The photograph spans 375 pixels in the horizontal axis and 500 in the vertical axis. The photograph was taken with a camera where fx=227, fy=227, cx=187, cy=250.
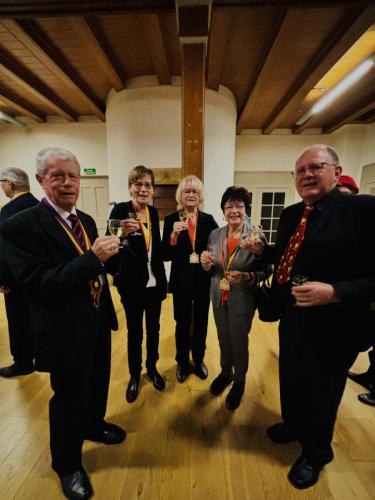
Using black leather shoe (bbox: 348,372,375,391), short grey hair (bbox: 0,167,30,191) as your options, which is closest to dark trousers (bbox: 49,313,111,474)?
short grey hair (bbox: 0,167,30,191)

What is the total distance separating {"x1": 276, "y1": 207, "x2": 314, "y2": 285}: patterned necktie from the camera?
49.9 inches

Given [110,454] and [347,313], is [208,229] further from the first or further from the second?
[110,454]

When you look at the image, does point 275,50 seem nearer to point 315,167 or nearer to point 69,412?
point 315,167

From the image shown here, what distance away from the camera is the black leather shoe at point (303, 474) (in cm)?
130

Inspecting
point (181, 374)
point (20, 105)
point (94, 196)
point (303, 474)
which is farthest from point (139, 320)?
point (20, 105)

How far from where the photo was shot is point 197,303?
6.51 feet

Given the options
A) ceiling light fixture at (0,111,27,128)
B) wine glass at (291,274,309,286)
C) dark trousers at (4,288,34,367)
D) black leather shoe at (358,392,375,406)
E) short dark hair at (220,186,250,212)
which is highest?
ceiling light fixture at (0,111,27,128)

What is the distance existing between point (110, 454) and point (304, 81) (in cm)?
553

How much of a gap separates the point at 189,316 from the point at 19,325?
1.60 meters

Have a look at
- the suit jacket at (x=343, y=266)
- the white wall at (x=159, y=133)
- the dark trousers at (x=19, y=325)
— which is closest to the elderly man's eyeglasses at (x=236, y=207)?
the suit jacket at (x=343, y=266)

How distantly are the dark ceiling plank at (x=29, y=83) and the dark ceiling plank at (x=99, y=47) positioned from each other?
4.69 ft

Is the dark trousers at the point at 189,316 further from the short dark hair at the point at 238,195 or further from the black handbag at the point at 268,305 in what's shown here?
the short dark hair at the point at 238,195

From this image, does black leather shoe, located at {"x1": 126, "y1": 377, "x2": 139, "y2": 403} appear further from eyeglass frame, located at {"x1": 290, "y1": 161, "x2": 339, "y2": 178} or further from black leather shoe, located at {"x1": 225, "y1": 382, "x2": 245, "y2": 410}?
eyeglass frame, located at {"x1": 290, "y1": 161, "x2": 339, "y2": 178}

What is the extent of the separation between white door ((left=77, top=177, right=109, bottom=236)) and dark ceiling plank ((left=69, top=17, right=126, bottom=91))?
267 centimetres
